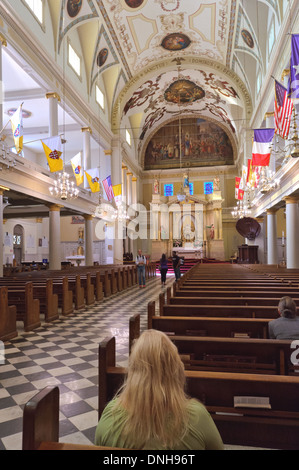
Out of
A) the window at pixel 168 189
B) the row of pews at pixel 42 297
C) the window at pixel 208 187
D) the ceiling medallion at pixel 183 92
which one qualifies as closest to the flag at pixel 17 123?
the row of pews at pixel 42 297

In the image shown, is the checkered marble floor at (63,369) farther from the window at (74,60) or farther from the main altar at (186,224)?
the main altar at (186,224)

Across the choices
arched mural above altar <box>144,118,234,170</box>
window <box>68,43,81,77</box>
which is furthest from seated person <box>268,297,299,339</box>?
arched mural above altar <box>144,118,234,170</box>

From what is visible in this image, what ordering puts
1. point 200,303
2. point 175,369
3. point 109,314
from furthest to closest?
point 109,314
point 200,303
point 175,369

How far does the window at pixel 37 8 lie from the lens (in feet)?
38.1

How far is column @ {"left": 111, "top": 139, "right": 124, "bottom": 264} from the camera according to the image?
20.9 metres

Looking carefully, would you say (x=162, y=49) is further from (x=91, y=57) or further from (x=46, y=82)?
(x=46, y=82)

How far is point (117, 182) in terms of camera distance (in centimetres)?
2136

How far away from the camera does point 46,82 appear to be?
509 inches

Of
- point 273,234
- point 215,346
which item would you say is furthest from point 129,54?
point 215,346

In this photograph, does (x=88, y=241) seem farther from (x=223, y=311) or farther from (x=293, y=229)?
(x=223, y=311)

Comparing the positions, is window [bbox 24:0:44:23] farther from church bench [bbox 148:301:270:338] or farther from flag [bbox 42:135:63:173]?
church bench [bbox 148:301:270:338]

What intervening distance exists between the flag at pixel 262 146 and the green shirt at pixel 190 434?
35.9 ft

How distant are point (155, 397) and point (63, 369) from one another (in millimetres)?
3502
